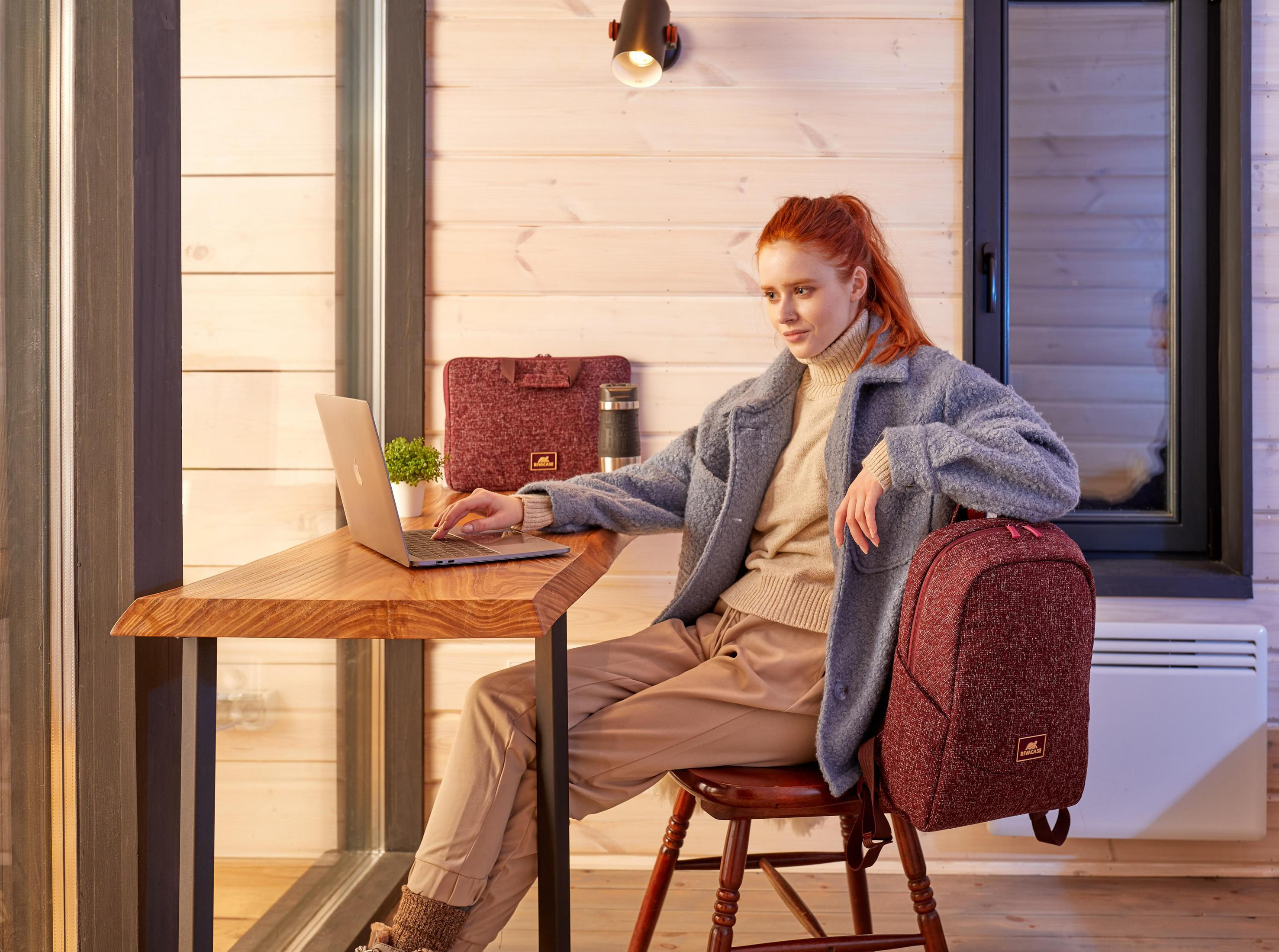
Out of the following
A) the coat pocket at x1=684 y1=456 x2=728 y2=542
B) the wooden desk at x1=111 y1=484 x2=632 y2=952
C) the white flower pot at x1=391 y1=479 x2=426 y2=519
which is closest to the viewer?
the wooden desk at x1=111 y1=484 x2=632 y2=952

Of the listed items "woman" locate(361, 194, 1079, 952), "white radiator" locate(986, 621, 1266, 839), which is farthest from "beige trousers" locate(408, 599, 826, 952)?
"white radiator" locate(986, 621, 1266, 839)

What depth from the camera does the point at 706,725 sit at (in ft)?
4.31

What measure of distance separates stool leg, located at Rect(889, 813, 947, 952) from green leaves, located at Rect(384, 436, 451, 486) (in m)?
0.97

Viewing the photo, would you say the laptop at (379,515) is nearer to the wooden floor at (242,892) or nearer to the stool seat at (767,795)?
the stool seat at (767,795)

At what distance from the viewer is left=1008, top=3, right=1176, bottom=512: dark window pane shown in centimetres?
215

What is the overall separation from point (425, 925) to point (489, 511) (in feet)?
1.80

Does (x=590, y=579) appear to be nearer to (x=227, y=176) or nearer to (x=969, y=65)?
(x=227, y=176)

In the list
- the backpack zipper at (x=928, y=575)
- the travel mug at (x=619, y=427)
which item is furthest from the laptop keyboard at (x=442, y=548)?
the travel mug at (x=619, y=427)

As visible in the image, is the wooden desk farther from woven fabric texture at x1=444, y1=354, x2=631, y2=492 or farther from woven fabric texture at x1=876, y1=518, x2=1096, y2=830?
woven fabric texture at x1=444, y1=354, x2=631, y2=492

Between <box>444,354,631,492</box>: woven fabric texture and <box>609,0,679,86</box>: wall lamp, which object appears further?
<box>444,354,631,492</box>: woven fabric texture

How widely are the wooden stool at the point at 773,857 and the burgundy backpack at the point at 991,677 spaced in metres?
0.12

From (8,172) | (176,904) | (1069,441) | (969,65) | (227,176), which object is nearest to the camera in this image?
(8,172)

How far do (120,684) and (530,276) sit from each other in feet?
4.25

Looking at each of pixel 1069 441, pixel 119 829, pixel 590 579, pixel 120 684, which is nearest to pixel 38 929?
pixel 119 829
